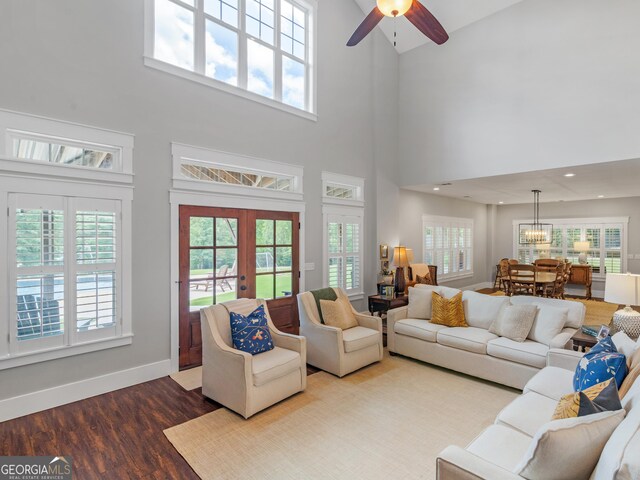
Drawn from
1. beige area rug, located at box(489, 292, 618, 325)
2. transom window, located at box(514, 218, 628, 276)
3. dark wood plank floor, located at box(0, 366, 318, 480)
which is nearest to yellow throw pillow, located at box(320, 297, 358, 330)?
dark wood plank floor, located at box(0, 366, 318, 480)

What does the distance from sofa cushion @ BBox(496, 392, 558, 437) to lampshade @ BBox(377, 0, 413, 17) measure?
10.3 feet

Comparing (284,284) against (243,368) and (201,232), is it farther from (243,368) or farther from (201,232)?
(243,368)

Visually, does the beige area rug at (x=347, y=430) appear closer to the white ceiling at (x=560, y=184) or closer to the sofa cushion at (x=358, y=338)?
the sofa cushion at (x=358, y=338)

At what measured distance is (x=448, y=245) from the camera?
8.90 meters

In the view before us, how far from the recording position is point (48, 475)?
2.37 m

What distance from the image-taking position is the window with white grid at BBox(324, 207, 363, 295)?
580 cm

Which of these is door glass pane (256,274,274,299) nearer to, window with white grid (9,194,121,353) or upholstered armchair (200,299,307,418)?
upholstered armchair (200,299,307,418)

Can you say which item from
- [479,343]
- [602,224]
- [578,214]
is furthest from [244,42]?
[602,224]

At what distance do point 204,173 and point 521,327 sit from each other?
160 inches

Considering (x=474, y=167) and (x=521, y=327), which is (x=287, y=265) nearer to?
(x=521, y=327)

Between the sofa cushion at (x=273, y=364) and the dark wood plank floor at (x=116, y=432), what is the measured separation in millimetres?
588

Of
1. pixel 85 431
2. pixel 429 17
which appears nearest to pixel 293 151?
pixel 429 17

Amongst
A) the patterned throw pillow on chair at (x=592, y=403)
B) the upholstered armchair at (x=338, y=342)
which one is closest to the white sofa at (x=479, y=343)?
the upholstered armchair at (x=338, y=342)

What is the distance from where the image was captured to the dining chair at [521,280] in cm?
677
